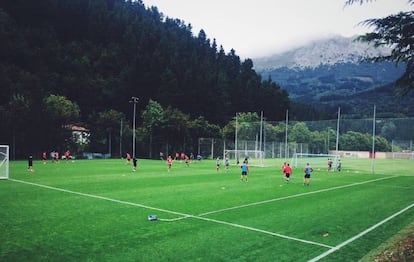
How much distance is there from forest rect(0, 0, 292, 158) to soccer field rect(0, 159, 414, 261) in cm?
3939

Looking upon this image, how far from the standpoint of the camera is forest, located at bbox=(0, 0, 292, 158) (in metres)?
57.0

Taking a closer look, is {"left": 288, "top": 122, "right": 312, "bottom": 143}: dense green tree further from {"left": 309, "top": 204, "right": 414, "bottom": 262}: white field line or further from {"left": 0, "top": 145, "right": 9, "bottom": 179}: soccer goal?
{"left": 0, "top": 145, "right": 9, "bottom": 179}: soccer goal

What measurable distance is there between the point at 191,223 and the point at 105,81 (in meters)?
80.1

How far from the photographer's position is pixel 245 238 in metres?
10.8

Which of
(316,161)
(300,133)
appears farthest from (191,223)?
(300,133)

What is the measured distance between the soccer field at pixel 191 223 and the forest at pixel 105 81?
39.4 meters

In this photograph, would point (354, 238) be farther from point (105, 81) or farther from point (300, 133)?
point (105, 81)

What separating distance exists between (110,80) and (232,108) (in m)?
39.4

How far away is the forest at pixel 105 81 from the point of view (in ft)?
187

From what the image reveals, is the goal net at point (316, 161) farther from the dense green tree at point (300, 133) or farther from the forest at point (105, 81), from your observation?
the forest at point (105, 81)

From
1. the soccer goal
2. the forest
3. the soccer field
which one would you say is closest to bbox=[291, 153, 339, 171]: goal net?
the soccer field

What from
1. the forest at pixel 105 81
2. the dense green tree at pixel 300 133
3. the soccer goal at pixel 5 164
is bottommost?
the soccer goal at pixel 5 164

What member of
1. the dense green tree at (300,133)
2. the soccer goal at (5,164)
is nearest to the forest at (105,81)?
the dense green tree at (300,133)

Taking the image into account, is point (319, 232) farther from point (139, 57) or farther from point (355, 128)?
point (139, 57)
